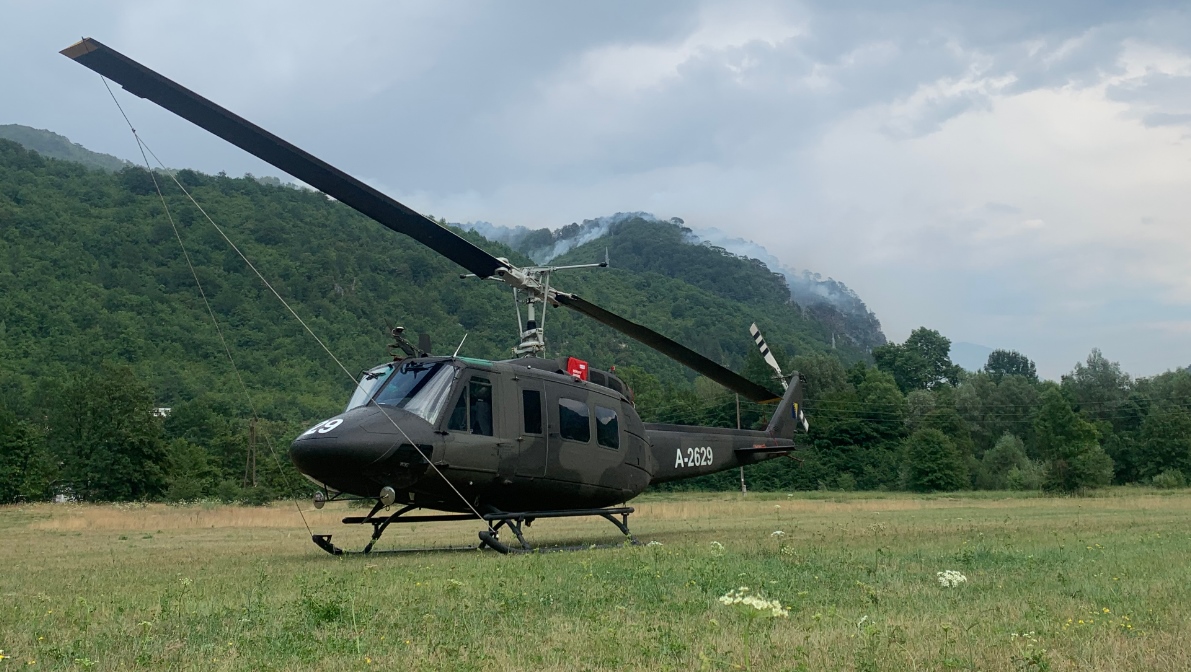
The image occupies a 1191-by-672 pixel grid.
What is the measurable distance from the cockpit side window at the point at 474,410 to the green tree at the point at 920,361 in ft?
418

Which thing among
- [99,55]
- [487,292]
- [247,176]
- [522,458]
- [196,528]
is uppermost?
[247,176]

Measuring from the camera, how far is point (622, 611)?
268 inches

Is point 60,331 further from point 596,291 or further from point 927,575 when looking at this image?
point 927,575

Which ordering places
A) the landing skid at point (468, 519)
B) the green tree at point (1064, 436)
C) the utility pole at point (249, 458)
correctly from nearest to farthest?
the landing skid at point (468, 519) → the utility pole at point (249, 458) → the green tree at point (1064, 436)

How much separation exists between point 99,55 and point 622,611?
6.90 m

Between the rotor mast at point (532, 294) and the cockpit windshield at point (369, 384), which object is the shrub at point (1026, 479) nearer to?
the rotor mast at point (532, 294)

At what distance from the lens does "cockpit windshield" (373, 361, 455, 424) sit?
12570mm

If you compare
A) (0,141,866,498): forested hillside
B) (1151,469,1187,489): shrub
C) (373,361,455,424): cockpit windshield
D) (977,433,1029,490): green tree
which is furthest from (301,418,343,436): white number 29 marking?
(977,433,1029,490): green tree

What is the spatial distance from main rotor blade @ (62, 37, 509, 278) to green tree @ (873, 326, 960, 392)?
426 feet

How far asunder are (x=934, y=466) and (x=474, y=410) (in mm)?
60890

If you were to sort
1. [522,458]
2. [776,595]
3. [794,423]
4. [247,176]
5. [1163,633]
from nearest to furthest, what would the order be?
[1163,633] → [776,595] → [522,458] → [794,423] → [247,176]

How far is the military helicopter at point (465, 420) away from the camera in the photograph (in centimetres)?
974

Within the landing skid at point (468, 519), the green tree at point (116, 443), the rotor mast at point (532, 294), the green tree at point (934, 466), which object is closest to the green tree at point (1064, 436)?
the green tree at point (934, 466)

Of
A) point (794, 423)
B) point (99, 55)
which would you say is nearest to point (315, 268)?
point (794, 423)
